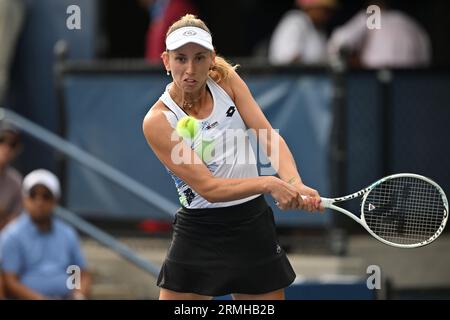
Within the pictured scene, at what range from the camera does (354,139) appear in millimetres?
10039

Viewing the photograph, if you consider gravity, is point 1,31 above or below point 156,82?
above

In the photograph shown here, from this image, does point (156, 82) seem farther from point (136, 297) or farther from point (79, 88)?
point (136, 297)

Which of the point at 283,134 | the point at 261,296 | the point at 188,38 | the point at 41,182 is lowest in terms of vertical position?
the point at 261,296

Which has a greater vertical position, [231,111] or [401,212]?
[231,111]

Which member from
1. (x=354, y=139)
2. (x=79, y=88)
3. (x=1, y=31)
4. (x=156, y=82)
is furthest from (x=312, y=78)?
(x=1, y=31)

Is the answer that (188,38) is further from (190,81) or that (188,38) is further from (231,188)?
(231,188)

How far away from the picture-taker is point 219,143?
625 cm

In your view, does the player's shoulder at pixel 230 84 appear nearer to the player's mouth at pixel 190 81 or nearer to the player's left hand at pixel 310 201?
the player's mouth at pixel 190 81

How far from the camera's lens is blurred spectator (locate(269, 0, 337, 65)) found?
10531mm

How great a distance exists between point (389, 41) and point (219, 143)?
4.63 m

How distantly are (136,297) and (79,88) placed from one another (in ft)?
5.75
